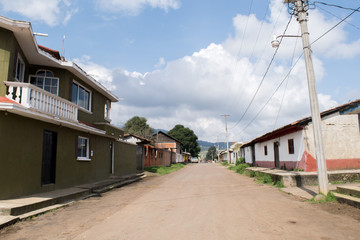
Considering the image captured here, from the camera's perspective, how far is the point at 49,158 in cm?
1045

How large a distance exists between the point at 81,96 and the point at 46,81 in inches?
89.1

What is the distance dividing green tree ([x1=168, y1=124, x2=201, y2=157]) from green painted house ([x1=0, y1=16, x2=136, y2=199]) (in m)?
68.6

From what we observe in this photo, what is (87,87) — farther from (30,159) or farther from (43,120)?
(30,159)

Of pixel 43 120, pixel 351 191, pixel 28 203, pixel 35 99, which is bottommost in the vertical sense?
pixel 28 203

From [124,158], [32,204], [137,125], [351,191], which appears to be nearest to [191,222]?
[32,204]

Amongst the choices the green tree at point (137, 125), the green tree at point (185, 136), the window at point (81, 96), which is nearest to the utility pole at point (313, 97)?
the window at point (81, 96)

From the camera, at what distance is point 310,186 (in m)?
11.8

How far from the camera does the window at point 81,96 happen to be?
1318cm

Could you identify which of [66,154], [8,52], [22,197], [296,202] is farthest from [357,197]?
[8,52]

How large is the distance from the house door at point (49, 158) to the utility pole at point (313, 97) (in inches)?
388

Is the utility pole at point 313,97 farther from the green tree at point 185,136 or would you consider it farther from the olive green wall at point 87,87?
the green tree at point 185,136

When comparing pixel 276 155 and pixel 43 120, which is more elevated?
pixel 43 120

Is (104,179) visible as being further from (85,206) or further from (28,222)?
(28,222)

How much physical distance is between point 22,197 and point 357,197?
10181 mm
